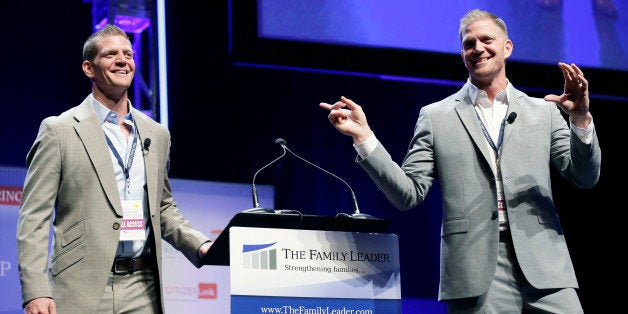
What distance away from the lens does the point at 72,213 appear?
3041mm

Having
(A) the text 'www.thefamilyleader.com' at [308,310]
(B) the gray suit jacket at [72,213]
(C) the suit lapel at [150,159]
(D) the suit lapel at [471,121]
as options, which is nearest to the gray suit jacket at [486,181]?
(D) the suit lapel at [471,121]

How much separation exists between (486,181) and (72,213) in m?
1.36

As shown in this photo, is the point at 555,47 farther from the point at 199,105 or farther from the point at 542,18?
the point at 199,105

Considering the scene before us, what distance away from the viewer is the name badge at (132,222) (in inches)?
120

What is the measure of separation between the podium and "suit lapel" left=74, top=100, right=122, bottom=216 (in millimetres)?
375

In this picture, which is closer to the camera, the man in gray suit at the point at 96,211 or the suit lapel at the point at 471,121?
the man in gray suit at the point at 96,211

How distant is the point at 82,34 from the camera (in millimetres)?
5664

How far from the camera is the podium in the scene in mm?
2811

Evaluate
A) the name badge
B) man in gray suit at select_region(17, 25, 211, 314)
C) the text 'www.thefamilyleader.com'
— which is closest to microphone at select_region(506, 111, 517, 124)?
the text 'www.thefamilyleader.com'

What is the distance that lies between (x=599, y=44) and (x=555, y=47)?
0.99ft

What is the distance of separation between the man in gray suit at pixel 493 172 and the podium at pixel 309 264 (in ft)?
0.59

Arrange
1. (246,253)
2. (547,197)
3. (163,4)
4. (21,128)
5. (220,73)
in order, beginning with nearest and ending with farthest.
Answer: (246,253)
(547,197)
(163,4)
(21,128)
(220,73)

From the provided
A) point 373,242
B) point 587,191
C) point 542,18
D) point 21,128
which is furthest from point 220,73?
point 373,242

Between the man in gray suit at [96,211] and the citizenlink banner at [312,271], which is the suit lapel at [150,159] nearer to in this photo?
the man in gray suit at [96,211]
